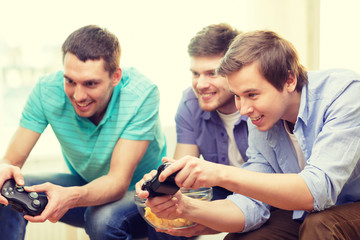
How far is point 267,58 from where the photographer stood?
4.24 feet

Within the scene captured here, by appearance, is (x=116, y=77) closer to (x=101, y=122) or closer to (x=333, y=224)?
(x=101, y=122)

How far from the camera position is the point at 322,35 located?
2.65 metres

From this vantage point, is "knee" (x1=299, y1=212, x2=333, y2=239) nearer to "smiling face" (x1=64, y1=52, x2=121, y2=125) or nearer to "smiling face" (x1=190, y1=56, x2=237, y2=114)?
"smiling face" (x1=190, y1=56, x2=237, y2=114)

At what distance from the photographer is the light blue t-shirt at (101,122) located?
67.6 inches

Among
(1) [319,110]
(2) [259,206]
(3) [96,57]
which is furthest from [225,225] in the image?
(3) [96,57]

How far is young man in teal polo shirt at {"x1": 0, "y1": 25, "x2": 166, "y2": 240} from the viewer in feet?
5.23

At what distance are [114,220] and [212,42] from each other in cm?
81

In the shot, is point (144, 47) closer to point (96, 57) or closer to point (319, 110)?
point (96, 57)

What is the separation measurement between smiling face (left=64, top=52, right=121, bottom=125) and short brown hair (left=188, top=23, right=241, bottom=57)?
362mm

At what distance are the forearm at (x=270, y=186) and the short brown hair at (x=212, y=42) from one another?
2.62 feet

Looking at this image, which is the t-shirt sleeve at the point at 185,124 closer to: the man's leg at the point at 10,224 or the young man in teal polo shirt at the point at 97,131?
the young man in teal polo shirt at the point at 97,131

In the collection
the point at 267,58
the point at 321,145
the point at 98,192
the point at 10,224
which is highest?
the point at 267,58

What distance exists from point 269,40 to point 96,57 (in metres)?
0.70

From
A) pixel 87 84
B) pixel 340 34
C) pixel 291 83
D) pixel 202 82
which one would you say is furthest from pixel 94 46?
pixel 340 34
